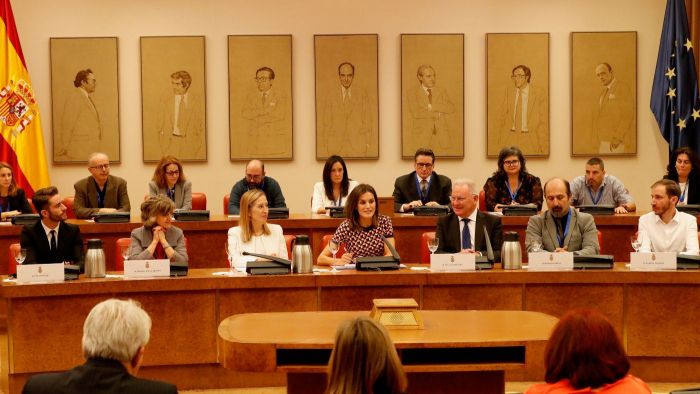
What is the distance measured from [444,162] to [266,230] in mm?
4209

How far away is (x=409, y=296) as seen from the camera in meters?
5.60

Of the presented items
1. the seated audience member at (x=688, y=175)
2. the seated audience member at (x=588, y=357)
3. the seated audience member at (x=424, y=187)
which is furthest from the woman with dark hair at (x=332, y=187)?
the seated audience member at (x=588, y=357)

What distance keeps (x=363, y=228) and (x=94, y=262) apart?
1791mm

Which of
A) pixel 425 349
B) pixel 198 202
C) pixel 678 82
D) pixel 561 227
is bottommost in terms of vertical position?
pixel 425 349

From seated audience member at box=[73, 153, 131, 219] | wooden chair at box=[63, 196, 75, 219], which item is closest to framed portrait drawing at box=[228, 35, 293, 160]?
Result: seated audience member at box=[73, 153, 131, 219]

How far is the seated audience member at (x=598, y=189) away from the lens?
8336 millimetres

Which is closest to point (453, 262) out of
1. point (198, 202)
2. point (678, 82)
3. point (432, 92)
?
point (198, 202)

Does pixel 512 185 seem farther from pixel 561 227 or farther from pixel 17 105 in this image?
pixel 17 105

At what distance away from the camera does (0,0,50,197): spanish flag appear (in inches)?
368

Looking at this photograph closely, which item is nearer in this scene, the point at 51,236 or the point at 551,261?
the point at 551,261

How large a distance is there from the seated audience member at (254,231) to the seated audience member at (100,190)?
2537mm

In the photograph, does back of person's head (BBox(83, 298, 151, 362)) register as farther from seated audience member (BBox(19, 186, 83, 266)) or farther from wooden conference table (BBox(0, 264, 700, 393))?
seated audience member (BBox(19, 186, 83, 266))

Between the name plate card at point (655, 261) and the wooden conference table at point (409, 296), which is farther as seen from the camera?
the name plate card at point (655, 261)

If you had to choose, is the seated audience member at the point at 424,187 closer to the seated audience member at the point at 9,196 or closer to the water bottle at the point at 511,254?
the water bottle at the point at 511,254
